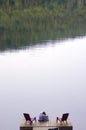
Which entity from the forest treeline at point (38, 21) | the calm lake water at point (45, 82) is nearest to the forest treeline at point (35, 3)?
the forest treeline at point (38, 21)

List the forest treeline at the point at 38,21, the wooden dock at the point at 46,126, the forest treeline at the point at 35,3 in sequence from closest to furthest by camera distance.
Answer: the wooden dock at the point at 46,126, the forest treeline at the point at 38,21, the forest treeline at the point at 35,3

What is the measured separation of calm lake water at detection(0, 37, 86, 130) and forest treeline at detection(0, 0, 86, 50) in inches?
62.8

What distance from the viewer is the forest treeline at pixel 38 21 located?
22.8 meters

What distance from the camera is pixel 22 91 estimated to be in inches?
531

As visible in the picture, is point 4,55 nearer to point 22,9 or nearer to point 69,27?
point 69,27

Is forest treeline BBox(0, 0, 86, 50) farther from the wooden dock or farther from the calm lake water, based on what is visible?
the wooden dock

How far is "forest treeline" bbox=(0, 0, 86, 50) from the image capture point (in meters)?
22.8

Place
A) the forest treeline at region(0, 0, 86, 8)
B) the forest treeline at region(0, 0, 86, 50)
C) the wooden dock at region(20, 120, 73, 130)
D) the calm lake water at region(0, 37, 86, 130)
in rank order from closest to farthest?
1. the wooden dock at region(20, 120, 73, 130)
2. the calm lake water at region(0, 37, 86, 130)
3. the forest treeline at region(0, 0, 86, 50)
4. the forest treeline at region(0, 0, 86, 8)

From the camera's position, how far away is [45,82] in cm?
1510

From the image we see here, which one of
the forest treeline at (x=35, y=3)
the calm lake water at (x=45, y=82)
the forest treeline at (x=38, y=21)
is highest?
the forest treeline at (x=35, y=3)

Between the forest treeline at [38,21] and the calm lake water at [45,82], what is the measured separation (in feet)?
5.23

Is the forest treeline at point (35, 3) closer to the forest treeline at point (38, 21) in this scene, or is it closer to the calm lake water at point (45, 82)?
the forest treeline at point (38, 21)

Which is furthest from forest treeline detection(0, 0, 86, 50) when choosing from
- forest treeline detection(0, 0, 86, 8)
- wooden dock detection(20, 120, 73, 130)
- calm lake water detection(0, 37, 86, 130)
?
wooden dock detection(20, 120, 73, 130)

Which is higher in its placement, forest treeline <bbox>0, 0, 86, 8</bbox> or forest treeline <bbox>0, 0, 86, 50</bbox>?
forest treeline <bbox>0, 0, 86, 8</bbox>
